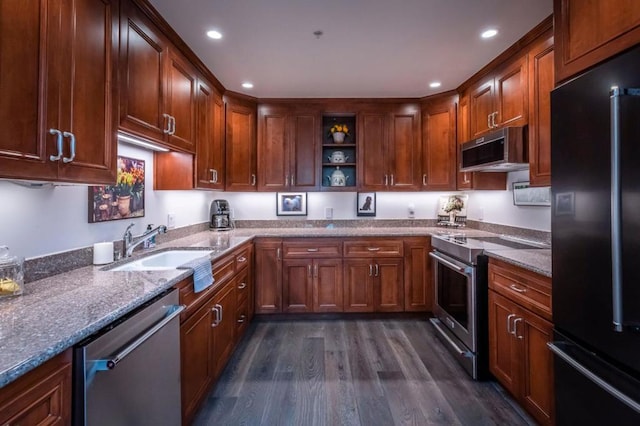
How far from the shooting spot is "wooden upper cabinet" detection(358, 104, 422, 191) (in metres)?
3.54

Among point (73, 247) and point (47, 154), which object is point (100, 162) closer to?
point (47, 154)

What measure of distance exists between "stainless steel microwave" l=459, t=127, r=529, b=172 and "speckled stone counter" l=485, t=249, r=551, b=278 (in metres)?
0.71

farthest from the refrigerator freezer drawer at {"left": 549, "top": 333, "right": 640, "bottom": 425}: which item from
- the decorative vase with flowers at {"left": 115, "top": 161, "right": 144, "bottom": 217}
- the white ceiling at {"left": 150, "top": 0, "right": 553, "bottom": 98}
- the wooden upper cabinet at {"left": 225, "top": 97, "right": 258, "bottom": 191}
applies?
the wooden upper cabinet at {"left": 225, "top": 97, "right": 258, "bottom": 191}

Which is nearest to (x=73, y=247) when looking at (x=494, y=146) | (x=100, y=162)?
(x=100, y=162)

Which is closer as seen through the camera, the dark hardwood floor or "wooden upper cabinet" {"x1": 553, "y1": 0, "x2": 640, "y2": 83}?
"wooden upper cabinet" {"x1": 553, "y1": 0, "x2": 640, "y2": 83}

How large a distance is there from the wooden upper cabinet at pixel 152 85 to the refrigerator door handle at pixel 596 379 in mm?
2375

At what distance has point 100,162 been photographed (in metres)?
1.41

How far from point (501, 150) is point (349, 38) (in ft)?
4.79

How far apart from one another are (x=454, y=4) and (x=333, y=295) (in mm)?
2699

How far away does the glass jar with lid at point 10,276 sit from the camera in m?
1.16

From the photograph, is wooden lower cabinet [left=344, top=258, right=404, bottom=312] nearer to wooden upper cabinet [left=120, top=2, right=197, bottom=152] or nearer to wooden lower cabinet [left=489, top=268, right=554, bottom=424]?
wooden lower cabinet [left=489, top=268, right=554, bottom=424]

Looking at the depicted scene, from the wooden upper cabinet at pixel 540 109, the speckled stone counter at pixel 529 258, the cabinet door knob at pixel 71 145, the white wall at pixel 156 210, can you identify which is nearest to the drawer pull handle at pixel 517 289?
the speckled stone counter at pixel 529 258

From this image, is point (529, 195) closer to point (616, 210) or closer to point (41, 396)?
point (616, 210)

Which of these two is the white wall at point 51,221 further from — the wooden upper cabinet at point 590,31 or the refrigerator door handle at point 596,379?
the wooden upper cabinet at point 590,31
